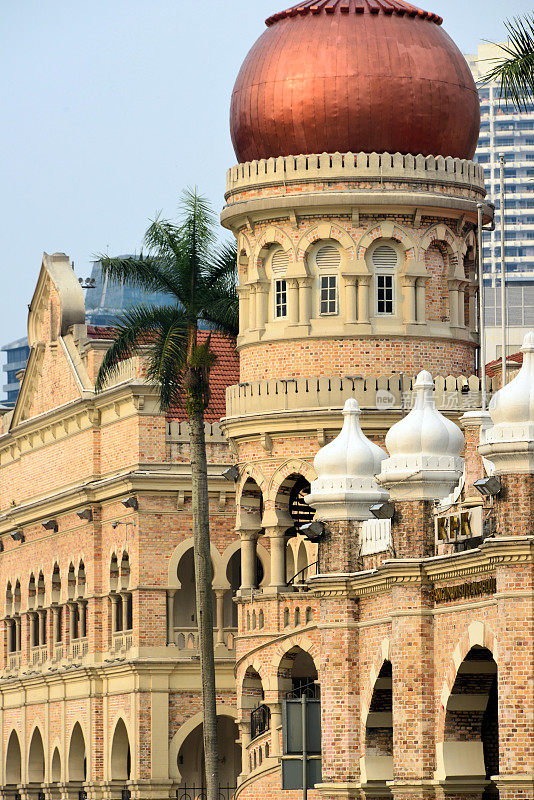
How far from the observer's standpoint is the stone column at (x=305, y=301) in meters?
51.6

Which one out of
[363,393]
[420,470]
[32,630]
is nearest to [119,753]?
[32,630]

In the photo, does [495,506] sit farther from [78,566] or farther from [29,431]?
[29,431]

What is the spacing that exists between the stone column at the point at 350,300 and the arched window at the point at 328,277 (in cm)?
36

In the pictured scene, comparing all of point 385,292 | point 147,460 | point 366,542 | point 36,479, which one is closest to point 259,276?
point 385,292

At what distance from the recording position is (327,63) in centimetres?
5134

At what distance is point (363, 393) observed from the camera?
50.6 meters

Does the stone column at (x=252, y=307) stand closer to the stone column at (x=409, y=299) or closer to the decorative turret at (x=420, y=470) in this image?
the stone column at (x=409, y=299)

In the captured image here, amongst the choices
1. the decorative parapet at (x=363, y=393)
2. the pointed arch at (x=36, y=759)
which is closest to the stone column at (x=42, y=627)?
the pointed arch at (x=36, y=759)

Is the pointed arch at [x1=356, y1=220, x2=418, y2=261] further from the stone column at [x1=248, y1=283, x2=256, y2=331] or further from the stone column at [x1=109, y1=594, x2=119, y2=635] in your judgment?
the stone column at [x1=109, y1=594, x2=119, y2=635]

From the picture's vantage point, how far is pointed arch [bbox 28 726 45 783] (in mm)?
68250

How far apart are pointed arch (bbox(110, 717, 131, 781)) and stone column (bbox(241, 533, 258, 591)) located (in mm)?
8978

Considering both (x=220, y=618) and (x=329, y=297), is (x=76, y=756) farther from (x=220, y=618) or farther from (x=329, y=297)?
(x=329, y=297)

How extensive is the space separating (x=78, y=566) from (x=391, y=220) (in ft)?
57.4

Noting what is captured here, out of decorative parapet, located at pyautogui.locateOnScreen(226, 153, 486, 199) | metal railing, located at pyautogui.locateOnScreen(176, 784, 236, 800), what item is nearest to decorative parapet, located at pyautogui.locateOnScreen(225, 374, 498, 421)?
decorative parapet, located at pyautogui.locateOnScreen(226, 153, 486, 199)
